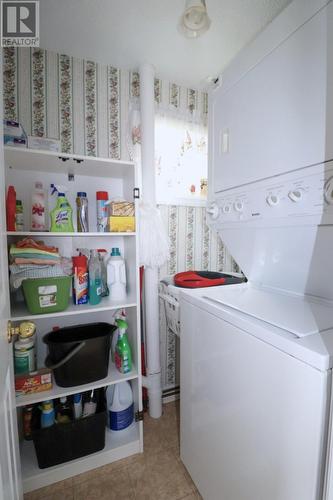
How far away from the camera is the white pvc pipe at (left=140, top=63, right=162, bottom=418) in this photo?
5.63ft

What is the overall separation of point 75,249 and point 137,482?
1.52 metres

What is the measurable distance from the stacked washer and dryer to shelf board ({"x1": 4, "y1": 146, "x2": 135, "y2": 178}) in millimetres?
663

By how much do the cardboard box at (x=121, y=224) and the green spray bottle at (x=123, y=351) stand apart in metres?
0.65

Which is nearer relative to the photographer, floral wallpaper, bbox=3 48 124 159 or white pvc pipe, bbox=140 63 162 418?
floral wallpaper, bbox=3 48 124 159

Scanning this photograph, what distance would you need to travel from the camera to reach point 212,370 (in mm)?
1058

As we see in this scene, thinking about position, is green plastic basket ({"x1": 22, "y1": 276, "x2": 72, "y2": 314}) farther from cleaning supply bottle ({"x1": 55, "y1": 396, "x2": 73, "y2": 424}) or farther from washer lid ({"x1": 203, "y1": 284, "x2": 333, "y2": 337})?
washer lid ({"x1": 203, "y1": 284, "x2": 333, "y2": 337})

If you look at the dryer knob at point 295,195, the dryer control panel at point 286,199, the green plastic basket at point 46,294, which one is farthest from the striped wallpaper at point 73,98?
the dryer knob at point 295,195

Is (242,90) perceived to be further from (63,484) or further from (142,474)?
(63,484)

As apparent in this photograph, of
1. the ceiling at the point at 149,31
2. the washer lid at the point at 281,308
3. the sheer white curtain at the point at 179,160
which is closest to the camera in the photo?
the washer lid at the point at 281,308

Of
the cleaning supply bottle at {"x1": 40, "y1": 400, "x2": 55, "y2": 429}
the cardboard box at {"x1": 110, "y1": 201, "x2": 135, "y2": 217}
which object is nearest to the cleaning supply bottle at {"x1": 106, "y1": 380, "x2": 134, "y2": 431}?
the cleaning supply bottle at {"x1": 40, "y1": 400, "x2": 55, "y2": 429}

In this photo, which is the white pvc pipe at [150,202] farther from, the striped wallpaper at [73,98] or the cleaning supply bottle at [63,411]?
the cleaning supply bottle at [63,411]

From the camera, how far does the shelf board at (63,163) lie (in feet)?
4.20

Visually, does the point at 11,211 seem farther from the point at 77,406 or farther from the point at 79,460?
the point at 79,460

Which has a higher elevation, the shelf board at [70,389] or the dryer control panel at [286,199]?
the dryer control panel at [286,199]
